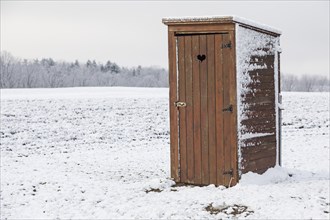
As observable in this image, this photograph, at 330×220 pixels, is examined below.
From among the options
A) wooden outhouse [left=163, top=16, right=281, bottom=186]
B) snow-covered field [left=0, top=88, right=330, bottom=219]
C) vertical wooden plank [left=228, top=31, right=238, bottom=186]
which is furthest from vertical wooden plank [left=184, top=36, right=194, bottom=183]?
vertical wooden plank [left=228, top=31, right=238, bottom=186]

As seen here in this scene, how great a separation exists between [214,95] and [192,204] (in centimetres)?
→ 217

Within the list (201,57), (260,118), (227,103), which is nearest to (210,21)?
(201,57)

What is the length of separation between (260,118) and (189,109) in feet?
5.26

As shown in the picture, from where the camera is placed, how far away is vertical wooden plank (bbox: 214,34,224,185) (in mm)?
8234

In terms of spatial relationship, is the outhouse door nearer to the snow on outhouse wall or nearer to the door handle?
the door handle

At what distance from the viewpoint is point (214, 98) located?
832 centimetres

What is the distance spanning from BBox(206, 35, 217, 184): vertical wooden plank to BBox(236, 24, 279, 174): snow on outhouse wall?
0.46 metres

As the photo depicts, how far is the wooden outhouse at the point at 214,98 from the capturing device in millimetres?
8180

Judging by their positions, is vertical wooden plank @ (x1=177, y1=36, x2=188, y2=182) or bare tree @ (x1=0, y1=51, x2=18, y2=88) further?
bare tree @ (x1=0, y1=51, x2=18, y2=88)

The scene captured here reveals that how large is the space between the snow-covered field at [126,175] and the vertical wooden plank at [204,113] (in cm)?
40

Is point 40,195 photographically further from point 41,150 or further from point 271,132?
point 41,150

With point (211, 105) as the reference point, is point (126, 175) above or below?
below

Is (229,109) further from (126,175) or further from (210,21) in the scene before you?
(126,175)

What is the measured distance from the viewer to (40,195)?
875cm
